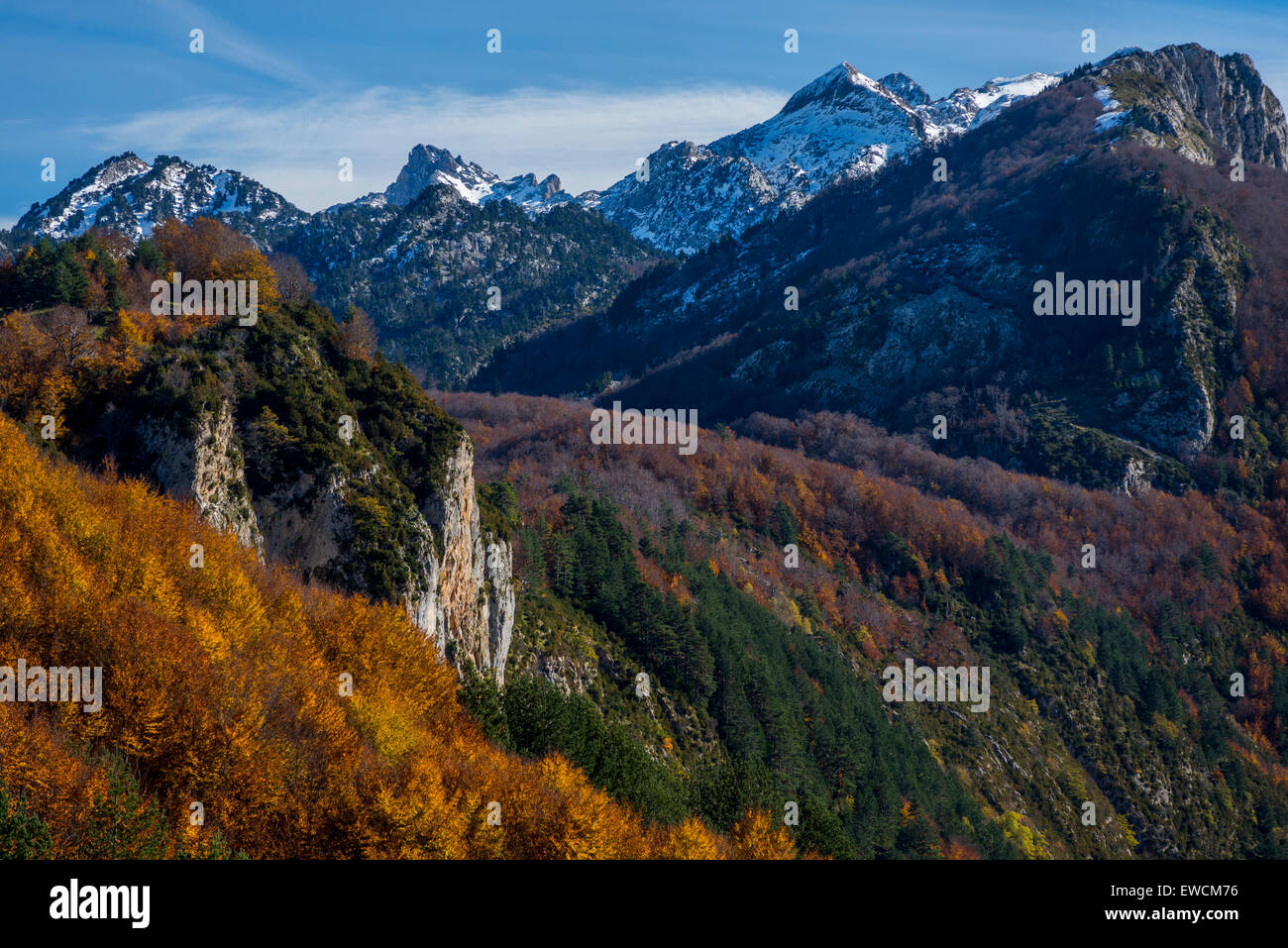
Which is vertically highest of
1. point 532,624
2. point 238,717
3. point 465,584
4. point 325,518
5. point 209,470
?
point 209,470

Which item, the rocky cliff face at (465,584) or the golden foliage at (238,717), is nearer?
the golden foliage at (238,717)

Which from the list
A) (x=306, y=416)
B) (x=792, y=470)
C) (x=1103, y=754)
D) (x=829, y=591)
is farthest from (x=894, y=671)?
(x=306, y=416)

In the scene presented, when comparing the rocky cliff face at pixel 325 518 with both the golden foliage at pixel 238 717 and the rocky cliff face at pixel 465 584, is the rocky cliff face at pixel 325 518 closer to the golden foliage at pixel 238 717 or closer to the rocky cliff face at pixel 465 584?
the rocky cliff face at pixel 465 584

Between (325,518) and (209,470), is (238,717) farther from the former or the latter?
(325,518)

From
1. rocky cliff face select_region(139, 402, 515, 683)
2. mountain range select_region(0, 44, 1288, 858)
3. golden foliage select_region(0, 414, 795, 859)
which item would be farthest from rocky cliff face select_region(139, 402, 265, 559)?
golden foliage select_region(0, 414, 795, 859)

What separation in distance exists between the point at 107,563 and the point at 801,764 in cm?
7169

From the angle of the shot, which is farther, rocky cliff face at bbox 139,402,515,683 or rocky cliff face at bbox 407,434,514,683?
rocky cliff face at bbox 407,434,514,683

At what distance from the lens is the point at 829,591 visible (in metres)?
151

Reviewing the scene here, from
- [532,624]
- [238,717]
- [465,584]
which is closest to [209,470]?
[238,717]

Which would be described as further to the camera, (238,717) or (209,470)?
(209,470)

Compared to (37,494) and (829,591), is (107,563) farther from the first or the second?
(829,591)

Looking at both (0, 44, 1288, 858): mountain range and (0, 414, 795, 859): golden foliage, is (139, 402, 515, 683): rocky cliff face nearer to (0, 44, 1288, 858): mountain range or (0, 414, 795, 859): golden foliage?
(0, 44, 1288, 858): mountain range

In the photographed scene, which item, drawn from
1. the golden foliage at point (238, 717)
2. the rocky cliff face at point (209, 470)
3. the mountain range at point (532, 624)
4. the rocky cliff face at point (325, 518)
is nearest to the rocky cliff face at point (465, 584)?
the rocky cliff face at point (325, 518)
